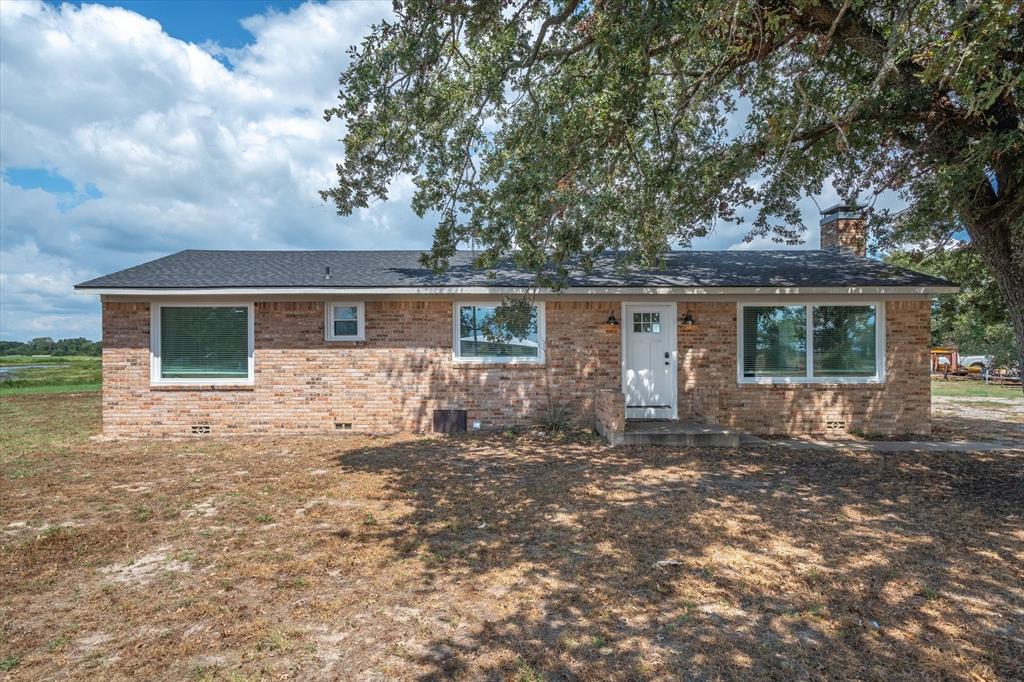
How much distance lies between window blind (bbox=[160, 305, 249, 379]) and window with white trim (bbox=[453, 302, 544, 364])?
156 inches

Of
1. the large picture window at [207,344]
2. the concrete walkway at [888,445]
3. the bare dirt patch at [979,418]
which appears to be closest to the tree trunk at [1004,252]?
the concrete walkway at [888,445]

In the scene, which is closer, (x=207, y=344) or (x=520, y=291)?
(x=520, y=291)

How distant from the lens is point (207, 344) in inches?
386

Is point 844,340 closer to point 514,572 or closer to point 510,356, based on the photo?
point 510,356

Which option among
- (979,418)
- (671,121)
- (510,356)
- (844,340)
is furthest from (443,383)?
(979,418)

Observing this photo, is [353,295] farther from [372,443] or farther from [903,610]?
[903,610]

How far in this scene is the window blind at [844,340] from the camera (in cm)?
995

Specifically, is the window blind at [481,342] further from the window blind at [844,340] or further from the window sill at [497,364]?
the window blind at [844,340]

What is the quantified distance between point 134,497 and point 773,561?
6760 mm

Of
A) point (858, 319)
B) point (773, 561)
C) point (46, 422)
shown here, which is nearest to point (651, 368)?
point (858, 319)

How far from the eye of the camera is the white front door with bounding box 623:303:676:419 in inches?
396

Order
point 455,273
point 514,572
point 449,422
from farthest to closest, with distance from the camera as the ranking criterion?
point 455,273
point 449,422
point 514,572

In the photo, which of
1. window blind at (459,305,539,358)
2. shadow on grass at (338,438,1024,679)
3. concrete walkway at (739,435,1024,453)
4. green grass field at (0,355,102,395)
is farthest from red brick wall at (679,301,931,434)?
green grass field at (0,355,102,395)

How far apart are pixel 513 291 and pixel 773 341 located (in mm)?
5073
